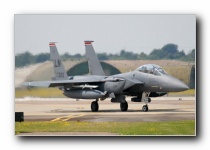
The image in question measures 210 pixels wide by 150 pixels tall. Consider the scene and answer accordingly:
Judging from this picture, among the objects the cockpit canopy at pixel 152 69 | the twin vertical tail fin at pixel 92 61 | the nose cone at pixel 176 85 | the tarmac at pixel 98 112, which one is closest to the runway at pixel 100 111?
the tarmac at pixel 98 112

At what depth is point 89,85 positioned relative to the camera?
34.7 meters

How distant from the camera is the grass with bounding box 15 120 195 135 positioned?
30.3 m

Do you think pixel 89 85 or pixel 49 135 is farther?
pixel 89 85

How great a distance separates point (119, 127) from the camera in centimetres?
3070

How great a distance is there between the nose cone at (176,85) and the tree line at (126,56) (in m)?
0.97

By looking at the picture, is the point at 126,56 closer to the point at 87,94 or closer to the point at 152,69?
the point at 152,69

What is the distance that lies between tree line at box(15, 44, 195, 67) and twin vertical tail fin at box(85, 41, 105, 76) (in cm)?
19

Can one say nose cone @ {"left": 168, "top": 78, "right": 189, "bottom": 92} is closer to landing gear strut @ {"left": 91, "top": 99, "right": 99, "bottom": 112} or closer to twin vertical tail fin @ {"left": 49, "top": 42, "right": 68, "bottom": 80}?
landing gear strut @ {"left": 91, "top": 99, "right": 99, "bottom": 112}

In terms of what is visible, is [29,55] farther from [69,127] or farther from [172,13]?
[172,13]

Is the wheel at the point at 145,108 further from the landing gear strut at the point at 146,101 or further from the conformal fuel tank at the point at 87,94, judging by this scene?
the conformal fuel tank at the point at 87,94

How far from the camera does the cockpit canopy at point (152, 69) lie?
3238 cm

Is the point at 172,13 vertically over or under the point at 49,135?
over
